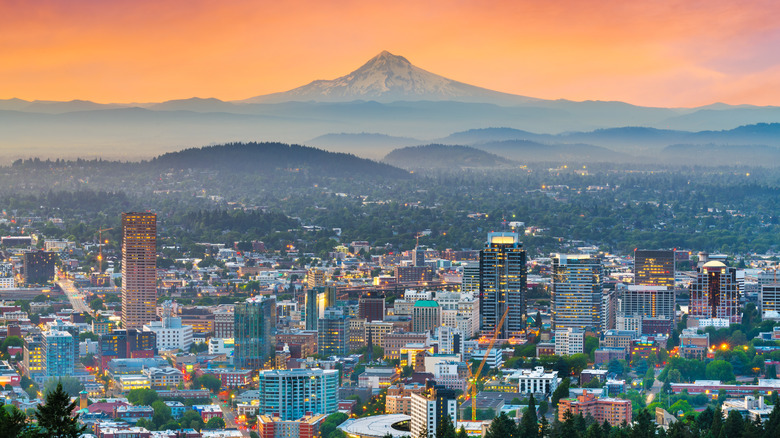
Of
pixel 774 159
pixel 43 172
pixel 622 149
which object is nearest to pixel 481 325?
pixel 43 172

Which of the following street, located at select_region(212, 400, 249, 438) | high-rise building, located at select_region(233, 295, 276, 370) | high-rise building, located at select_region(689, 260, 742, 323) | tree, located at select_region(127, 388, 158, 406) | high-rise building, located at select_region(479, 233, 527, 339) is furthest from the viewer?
high-rise building, located at select_region(689, 260, 742, 323)

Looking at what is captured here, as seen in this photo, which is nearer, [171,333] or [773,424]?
[773,424]

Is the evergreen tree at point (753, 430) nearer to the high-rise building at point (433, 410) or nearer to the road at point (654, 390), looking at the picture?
the high-rise building at point (433, 410)

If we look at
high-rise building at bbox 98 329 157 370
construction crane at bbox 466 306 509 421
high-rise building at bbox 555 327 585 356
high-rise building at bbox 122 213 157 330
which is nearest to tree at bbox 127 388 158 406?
high-rise building at bbox 98 329 157 370

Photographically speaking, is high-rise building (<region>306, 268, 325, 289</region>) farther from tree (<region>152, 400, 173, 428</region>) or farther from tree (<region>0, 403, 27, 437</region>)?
tree (<region>0, 403, 27, 437</region>)

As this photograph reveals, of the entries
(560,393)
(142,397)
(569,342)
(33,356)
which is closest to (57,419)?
(560,393)

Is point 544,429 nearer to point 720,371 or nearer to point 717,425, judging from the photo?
point 717,425

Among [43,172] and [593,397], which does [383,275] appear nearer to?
[593,397]
